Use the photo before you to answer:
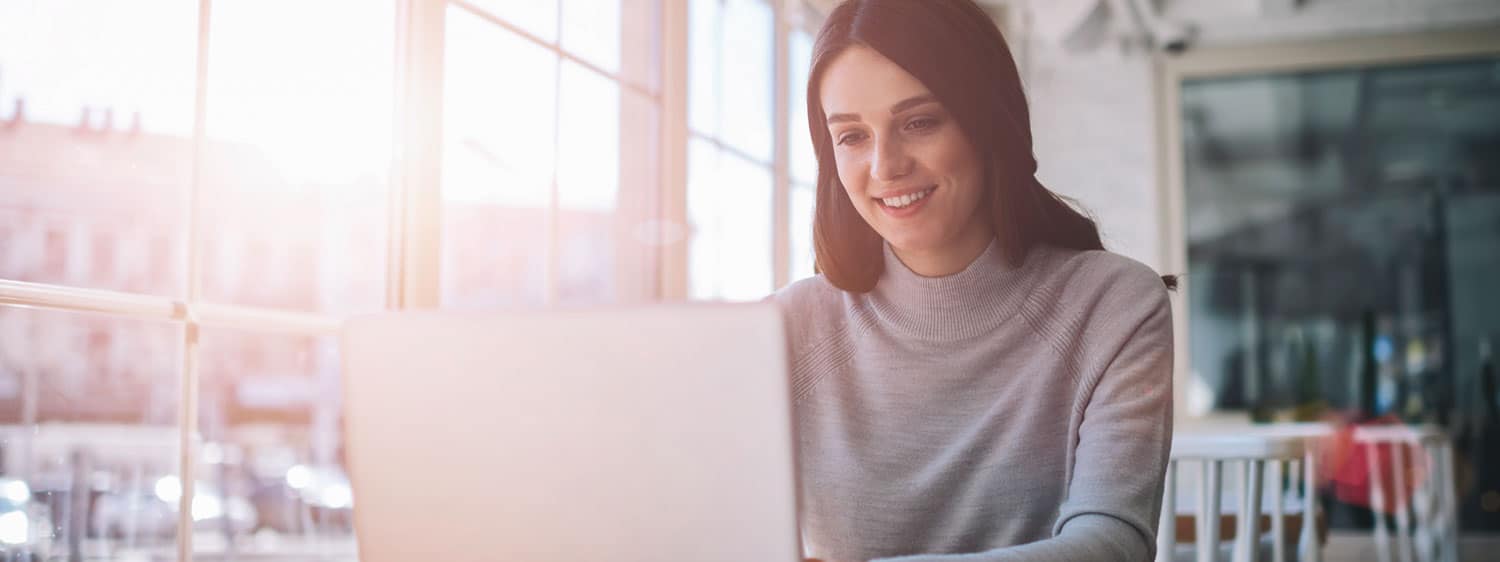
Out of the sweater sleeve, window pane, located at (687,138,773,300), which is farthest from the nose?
window pane, located at (687,138,773,300)

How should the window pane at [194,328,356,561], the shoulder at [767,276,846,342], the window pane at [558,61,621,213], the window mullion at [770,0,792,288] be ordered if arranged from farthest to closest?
the window pane at [194,328,356,561]
the window mullion at [770,0,792,288]
the window pane at [558,61,621,213]
the shoulder at [767,276,846,342]

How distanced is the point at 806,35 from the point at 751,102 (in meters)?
0.54

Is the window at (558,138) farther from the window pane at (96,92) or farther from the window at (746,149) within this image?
the window pane at (96,92)

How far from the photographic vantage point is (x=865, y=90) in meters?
1.17

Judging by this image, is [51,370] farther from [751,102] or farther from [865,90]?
[865,90]

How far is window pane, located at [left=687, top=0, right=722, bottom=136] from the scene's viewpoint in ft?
9.34

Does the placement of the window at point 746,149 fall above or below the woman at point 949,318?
above

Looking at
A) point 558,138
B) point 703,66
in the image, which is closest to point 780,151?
point 703,66

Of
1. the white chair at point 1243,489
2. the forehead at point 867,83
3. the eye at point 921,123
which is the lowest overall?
the white chair at point 1243,489

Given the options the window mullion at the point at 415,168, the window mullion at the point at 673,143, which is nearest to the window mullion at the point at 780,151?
the window mullion at the point at 673,143

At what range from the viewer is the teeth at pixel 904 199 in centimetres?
120

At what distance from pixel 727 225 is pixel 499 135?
1.01 meters

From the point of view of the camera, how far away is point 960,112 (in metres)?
1.16

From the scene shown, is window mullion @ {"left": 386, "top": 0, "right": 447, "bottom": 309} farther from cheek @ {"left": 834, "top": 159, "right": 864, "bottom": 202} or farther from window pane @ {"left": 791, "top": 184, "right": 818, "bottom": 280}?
window pane @ {"left": 791, "top": 184, "right": 818, "bottom": 280}
